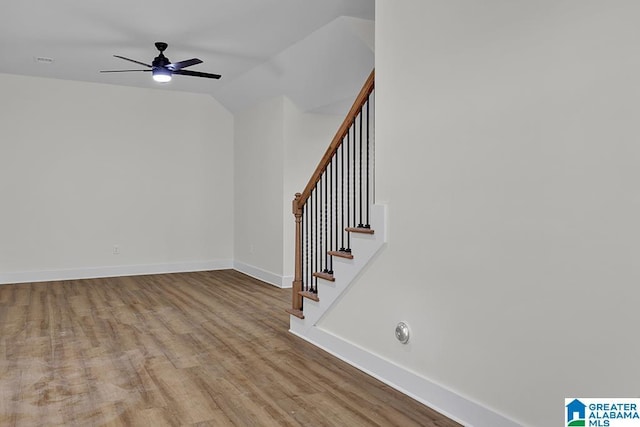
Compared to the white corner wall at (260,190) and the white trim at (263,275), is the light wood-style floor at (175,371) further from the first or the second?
the white corner wall at (260,190)

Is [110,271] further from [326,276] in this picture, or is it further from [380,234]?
[380,234]

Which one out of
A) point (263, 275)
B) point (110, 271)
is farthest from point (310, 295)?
point (110, 271)

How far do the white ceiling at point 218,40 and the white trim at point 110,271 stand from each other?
284 centimetres

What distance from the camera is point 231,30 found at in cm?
507

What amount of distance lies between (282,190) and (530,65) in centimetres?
478

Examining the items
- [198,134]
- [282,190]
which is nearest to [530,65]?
[282,190]

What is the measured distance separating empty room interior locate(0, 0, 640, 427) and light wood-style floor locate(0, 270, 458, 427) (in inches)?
0.9

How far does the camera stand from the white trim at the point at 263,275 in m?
6.68

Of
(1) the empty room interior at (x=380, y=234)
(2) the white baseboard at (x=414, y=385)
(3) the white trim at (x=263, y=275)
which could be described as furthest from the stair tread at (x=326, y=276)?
(3) the white trim at (x=263, y=275)

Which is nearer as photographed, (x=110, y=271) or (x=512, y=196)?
(x=512, y=196)

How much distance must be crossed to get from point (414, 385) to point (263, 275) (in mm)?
4465

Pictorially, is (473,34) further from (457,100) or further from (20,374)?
(20,374)

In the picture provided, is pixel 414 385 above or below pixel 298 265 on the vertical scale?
below

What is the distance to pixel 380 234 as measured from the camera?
3217 millimetres
